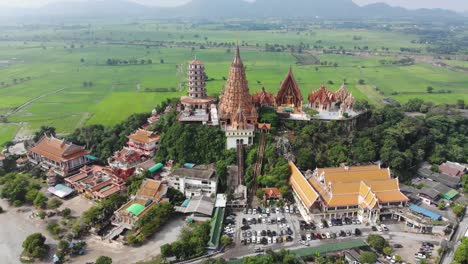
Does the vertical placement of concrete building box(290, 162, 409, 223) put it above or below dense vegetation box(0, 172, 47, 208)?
above

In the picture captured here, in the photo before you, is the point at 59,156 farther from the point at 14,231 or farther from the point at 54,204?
the point at 14,231

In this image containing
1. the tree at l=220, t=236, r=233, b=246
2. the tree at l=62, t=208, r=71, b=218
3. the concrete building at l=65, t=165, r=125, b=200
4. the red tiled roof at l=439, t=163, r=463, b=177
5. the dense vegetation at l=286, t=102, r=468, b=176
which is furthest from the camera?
the red tiled roof at l=439, t=163, r=463, b=177

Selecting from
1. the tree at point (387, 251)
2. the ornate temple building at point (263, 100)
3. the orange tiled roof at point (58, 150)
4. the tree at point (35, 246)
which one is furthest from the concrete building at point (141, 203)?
the tree at point (387, 251)

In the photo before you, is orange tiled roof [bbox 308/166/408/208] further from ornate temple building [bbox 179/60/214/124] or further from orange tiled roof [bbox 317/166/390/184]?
ornate temple building [bbox 179/60/214/124]

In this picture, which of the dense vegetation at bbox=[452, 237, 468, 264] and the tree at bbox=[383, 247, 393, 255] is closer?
the dense vegetation at bbox=[452, 237, 468, 264]

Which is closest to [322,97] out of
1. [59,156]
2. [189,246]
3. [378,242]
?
[378,242]

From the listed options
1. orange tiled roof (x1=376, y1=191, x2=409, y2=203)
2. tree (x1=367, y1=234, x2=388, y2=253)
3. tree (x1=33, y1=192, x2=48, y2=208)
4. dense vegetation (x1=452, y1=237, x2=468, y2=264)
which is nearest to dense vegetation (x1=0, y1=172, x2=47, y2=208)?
tree (x1=33, y1=192, x2=48, y2=208)
